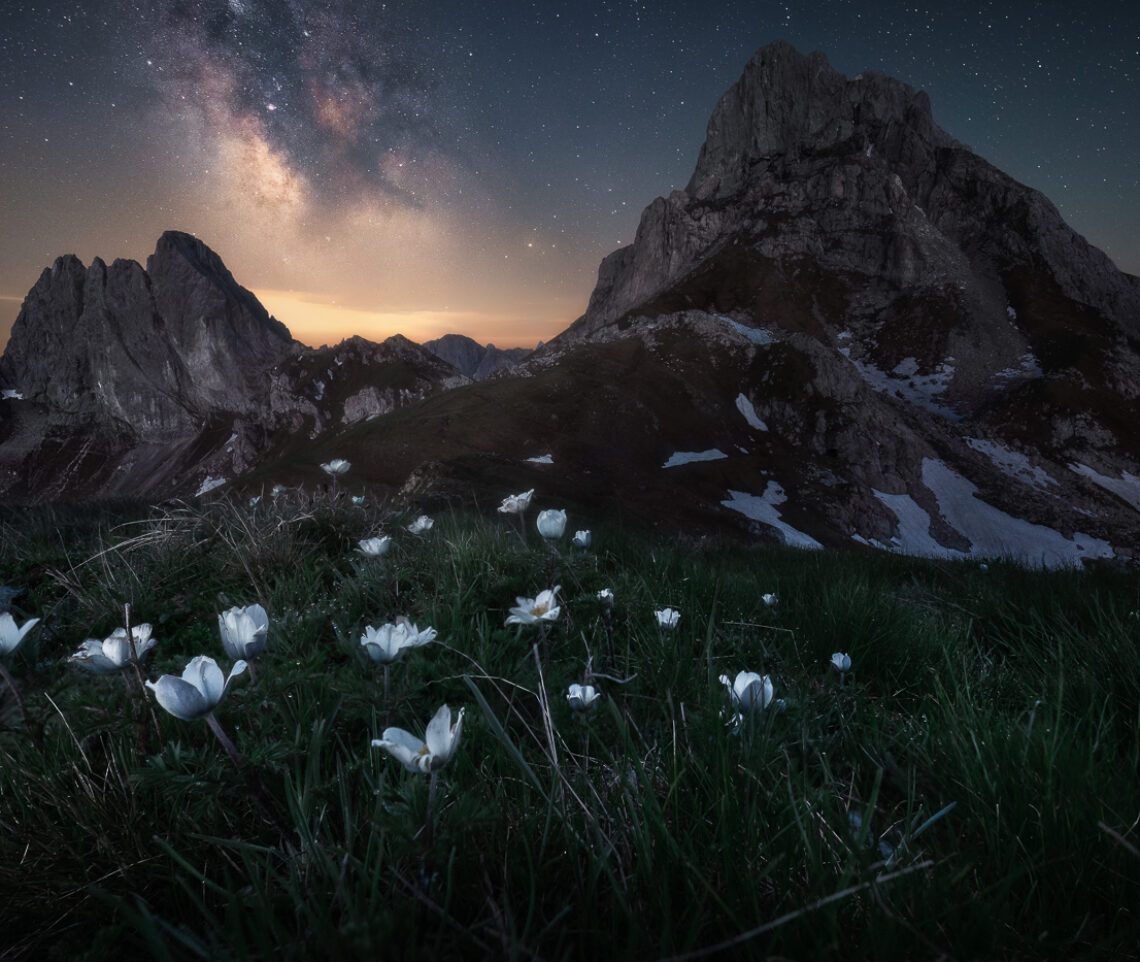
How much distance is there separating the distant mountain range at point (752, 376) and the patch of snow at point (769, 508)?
0.94 ft

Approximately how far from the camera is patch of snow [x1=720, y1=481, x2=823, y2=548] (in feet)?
95.6

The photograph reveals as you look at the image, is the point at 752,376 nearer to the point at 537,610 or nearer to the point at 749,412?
the point at 749,412

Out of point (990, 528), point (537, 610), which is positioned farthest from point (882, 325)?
point (537, 610)

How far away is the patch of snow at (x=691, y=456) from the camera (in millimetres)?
37272

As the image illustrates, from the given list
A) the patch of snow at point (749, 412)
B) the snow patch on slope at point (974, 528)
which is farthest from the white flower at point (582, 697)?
the patch of snow at point (749, 412)

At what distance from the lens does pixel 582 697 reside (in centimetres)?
151

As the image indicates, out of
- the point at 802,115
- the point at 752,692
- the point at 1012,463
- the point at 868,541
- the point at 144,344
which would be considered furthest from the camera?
the point at 144,344

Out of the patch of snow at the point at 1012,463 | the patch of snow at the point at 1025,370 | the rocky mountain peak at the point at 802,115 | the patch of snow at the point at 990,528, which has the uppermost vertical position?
the rocky mountain peak at the point at 802,115

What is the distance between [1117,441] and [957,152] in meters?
86.6

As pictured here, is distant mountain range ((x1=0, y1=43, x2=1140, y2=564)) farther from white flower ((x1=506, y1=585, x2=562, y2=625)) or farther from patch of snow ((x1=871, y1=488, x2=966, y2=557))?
white flower ((x1=506, y1=585, x2=562, y2=625))

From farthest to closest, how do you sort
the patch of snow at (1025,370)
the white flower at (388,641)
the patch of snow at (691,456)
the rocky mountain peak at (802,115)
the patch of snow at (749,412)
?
the rocky mountain peak at (802,115), the patch of snow at (1025,370), the patch of snow at (749,412), the patch of snow at (691,456), the white flower at (388,641)

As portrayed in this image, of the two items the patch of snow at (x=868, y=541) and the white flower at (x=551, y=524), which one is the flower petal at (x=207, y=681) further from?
the patch of snow at (x=868, y=541)

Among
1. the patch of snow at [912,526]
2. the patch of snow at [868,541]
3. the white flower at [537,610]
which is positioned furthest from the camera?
the patch of snow at [912,526]

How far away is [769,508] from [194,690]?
116 ft
